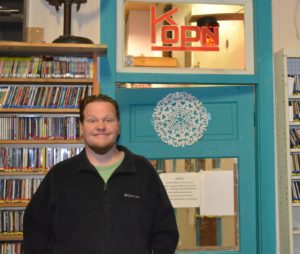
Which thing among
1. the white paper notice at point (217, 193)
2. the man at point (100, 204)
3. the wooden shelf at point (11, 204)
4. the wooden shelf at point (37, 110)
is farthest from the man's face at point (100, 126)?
the white paper notice at point (217, 193)

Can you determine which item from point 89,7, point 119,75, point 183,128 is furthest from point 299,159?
point 89,7

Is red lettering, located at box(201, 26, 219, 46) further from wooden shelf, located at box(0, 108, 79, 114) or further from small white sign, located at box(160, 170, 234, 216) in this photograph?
wooden shelf, located at box(0, 108, 79, 114)

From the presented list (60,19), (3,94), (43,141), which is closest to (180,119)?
(43,141)

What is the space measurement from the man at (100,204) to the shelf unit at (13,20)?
1074 mm

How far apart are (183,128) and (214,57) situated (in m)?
0.59

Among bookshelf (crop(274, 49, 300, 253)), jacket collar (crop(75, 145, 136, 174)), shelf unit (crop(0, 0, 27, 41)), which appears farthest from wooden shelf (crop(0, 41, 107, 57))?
bookshelf (crop(274, 49, 300, 253))

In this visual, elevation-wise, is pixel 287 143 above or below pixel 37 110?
below

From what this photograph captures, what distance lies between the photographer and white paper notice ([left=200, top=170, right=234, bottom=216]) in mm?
2824

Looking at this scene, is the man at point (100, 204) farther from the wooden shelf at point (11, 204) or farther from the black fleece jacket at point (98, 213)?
the wooden shelf at point (11, 204)

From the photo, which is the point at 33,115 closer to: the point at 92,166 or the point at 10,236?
the point at 10,236

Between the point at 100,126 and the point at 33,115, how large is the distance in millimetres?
929

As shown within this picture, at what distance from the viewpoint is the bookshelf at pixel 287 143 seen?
2723 mm

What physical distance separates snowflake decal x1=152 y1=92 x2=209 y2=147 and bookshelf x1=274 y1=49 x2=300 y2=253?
547mm

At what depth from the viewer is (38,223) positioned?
1812mm
